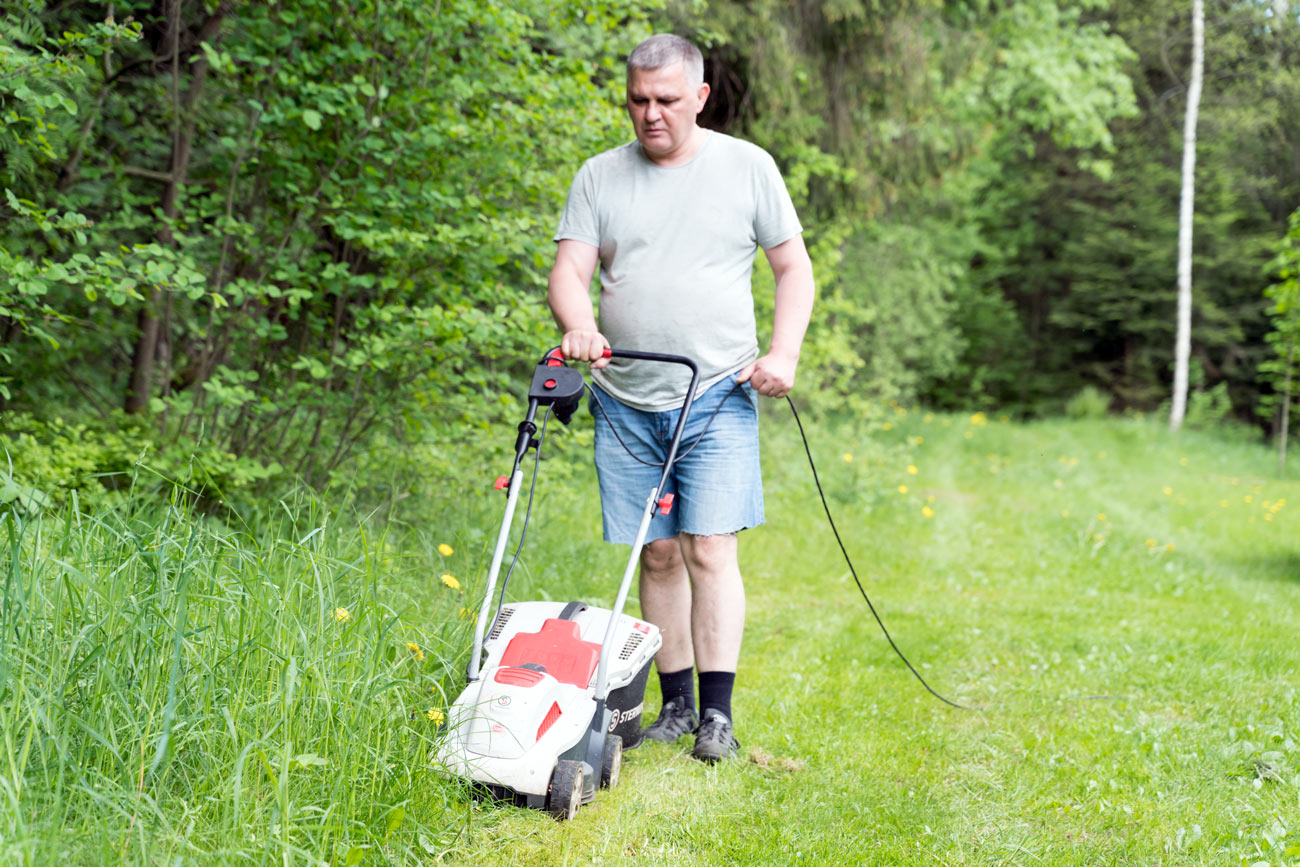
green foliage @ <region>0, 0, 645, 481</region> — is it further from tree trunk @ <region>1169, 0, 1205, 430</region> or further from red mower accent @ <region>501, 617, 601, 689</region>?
tree trunk @ <region>1169, 0, 1205, 430</region>

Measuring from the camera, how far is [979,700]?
3779 millimetres

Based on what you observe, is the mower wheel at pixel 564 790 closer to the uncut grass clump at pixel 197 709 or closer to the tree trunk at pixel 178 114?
the uncut grass clump at pixel 197 709

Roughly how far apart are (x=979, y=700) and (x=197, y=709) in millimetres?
2612

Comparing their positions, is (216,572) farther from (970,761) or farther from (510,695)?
(970,761)

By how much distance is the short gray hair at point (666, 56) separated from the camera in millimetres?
2850

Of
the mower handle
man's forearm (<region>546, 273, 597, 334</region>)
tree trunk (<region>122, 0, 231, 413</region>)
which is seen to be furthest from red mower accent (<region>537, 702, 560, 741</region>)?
tree trunk (<region>122, 0, 231, 413</region>)

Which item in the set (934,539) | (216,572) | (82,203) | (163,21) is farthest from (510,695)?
(934,539)

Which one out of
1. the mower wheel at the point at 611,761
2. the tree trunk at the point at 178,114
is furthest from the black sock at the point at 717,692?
the tree trunk at the point at 178,114

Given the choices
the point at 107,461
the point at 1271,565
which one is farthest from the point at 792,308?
the point at 1271,565

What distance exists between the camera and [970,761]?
315 cm

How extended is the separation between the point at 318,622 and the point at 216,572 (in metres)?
0.27

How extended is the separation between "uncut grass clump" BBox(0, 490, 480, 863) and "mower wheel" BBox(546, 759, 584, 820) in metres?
0.21

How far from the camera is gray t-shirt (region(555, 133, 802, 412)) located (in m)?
2.99

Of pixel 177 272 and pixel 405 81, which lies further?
pixel 405 81
